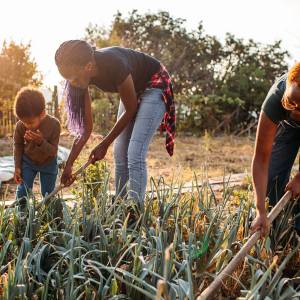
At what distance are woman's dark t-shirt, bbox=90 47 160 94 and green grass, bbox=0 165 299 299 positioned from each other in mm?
543

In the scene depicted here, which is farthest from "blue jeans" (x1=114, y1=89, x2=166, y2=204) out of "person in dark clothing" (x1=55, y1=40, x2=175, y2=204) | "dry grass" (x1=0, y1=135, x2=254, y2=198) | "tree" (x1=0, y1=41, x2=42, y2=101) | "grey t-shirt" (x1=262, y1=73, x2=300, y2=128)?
"tree" (x1=0, y1=41, x2=42, y2=101)

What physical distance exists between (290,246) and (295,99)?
3.32ft

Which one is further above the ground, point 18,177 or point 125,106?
point 125,106

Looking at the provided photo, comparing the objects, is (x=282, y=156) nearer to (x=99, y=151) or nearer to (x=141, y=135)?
(x=141, y=135)

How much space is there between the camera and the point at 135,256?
6.15ft

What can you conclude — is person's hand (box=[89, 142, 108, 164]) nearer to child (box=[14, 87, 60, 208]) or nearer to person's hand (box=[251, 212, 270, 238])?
child (box=[14, 87, 60, 208])

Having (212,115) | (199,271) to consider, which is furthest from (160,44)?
(199,271)

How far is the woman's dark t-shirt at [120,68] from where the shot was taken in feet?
9.00

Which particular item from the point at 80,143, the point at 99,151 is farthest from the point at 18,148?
the point at 99,151

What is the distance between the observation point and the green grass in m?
1.75

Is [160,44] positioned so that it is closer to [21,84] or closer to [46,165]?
[21,84]

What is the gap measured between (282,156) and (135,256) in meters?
1.18

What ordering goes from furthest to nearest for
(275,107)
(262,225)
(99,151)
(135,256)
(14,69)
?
(14,69) → (99,151) → (275,107) → (262,225) → (135,256)

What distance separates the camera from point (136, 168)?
2.99m
